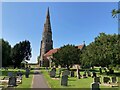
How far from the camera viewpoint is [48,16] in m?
130

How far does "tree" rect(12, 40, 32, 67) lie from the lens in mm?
83812

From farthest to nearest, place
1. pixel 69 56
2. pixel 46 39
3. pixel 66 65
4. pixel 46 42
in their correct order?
1. pixel 46 42
2. pixel 46 39
3. pixel 66 65
4. pixel 69 56

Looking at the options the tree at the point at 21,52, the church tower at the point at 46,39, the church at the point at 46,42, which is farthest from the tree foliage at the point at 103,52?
the church tower at the point at 46,39

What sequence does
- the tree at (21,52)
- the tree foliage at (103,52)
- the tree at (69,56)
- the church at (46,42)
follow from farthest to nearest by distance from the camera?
the church at (46,42), the tree at (21,52), the tree at (69,56), the tree foliage at (103,52)

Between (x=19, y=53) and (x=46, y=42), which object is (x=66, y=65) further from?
(x=46, y=42)

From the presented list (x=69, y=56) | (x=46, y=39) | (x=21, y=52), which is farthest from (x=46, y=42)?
(x=69, y=56)

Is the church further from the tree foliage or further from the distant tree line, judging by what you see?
the tree foliage

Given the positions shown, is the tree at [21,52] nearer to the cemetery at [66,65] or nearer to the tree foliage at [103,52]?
the cemetery at [66,65]

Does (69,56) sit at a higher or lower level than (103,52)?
higher

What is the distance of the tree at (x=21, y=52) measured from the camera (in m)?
83.8

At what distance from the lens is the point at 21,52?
290 ft

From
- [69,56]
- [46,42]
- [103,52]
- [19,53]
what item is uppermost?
[46,42]

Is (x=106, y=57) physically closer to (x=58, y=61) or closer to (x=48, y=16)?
(x=58, y=61)

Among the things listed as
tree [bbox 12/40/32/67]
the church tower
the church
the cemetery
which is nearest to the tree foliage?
the cemetery
